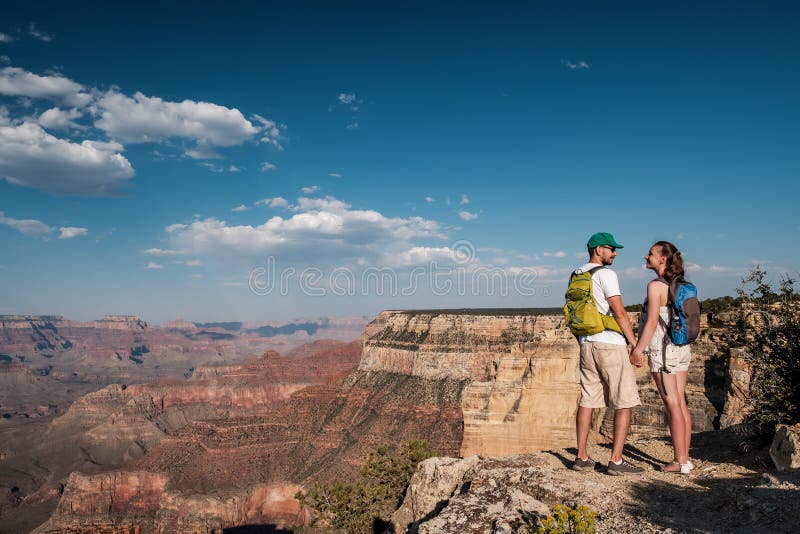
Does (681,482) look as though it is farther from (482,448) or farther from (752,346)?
(482,448)

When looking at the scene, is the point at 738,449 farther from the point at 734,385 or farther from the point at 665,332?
the point at 734,385

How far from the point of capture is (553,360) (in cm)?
2609

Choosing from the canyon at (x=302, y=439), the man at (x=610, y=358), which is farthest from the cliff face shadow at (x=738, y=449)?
the canyon at (x=302, y=439)

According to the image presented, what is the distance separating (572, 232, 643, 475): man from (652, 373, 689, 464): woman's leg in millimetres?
571

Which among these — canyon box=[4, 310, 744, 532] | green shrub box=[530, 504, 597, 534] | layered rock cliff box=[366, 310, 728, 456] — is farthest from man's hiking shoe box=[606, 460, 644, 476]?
canyon box=[4, 310, 744, 532]

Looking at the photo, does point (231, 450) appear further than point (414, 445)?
Yes

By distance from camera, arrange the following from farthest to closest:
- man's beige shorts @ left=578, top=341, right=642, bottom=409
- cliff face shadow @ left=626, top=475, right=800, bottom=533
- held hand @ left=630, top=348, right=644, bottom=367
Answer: man's beige shorts @ left=578, top=341, right=642, bottom=409, held hand @ left=630, top=348, right=644, bottom=367, cliff face shadow @ left=626, top=475, right=800, bottom=533

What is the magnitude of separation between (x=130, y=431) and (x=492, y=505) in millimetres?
153155

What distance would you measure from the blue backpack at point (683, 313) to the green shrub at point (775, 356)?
2702mm

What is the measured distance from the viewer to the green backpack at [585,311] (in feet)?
24.9

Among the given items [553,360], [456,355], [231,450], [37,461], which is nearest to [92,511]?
[231,450]

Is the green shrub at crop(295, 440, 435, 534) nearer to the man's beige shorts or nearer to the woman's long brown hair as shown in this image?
the man's beige shorts

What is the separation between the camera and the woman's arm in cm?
748

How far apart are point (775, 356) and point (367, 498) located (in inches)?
687
